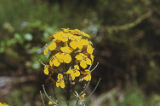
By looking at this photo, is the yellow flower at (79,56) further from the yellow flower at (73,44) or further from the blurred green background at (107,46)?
the blurred green background at (107,46)

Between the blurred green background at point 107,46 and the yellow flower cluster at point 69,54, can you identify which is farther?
the blurred green background at point 107,46

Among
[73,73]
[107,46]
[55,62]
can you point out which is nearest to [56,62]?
[55,62]

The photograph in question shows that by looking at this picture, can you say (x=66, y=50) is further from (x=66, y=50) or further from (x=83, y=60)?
(x=83, y=60)

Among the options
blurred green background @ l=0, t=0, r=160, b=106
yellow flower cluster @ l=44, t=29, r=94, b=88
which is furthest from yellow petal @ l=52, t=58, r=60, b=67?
blurred green background @ l=0, t=0, r=160, b=106

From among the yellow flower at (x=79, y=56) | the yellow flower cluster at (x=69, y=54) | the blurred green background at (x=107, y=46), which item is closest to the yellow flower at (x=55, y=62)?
the yellow flower cluster at (x=69, y=54)

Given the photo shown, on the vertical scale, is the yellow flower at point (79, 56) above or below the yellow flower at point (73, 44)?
below

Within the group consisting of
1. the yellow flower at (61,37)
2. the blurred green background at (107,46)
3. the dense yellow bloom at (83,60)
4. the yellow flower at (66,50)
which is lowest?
the dense yellow bloom at (83,60)
